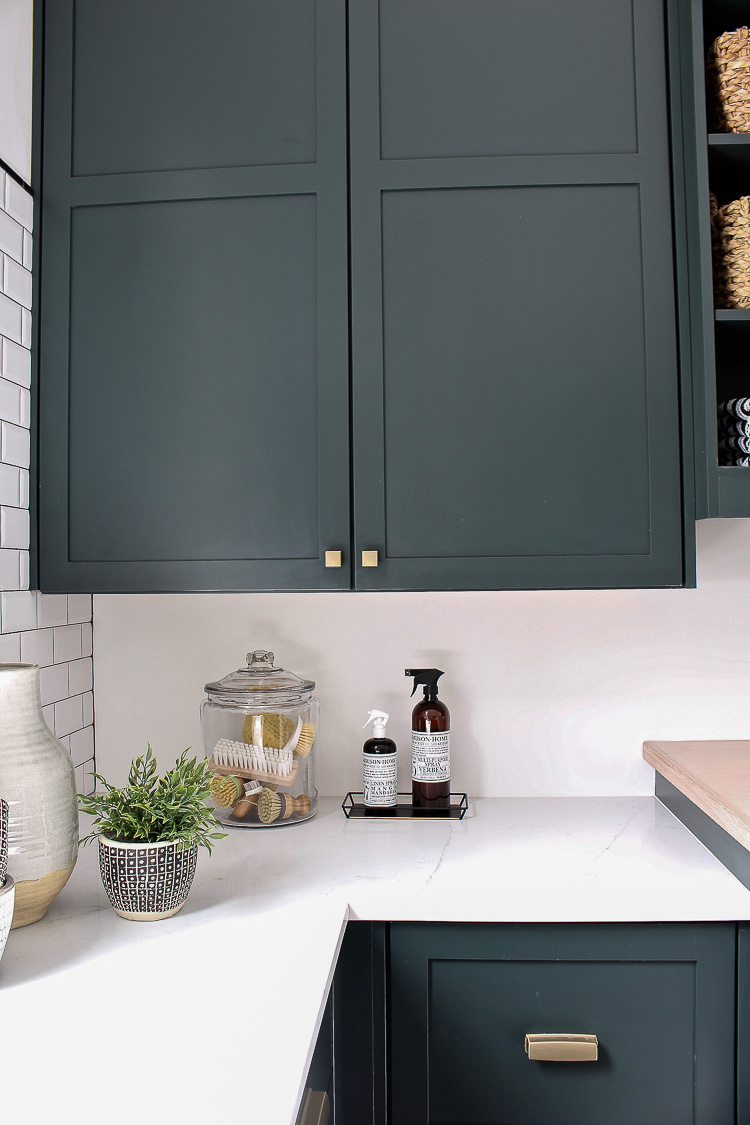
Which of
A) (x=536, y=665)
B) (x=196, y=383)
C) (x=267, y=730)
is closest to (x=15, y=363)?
(x=196, y=383)

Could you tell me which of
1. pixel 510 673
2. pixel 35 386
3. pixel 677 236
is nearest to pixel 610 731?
pixel 510 673

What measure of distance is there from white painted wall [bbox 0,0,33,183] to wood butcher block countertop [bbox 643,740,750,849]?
5.34ft

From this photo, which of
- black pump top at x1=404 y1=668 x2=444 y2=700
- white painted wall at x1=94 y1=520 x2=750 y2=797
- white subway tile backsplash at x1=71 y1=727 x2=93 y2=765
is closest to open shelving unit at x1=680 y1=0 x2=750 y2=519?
white painted wall at x1=94 y1=520 x2=750 y2=797

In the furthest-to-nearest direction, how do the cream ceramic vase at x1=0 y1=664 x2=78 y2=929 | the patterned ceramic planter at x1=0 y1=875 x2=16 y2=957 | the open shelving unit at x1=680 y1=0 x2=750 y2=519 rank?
the open shelving unit at x1=680 y1=0 x2=750 y2=519, the cream ceramic vase at x1=0 y1=664 x2=78 y2=929, the patterned ceramic planter at x1=0 y1=875 x2=16 y2=957

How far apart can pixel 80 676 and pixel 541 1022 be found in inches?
44.0

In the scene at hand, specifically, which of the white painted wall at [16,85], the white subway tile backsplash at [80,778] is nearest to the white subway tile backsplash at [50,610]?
the white subway tile backsplash at [80,778]

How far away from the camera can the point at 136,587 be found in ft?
4.59

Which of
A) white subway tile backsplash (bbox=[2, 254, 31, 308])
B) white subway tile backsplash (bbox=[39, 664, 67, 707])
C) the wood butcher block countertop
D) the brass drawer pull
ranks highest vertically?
white subway tile backsplash (bbox=[2, 254, 31, 308])

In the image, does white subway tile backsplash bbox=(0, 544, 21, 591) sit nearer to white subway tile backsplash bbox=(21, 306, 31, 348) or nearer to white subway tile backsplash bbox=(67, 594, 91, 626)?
white subway tile backsplash bbox=(67, 594, 91, 626)

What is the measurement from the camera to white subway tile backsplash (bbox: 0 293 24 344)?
53.5 inches

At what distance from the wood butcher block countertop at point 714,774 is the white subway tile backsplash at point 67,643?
4.02 feet

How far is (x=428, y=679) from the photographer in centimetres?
155

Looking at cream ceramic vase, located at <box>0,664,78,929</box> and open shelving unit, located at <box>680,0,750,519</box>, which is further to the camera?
open shelving unit, located at <box>680,0,750,519</box>

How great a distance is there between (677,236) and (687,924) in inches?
45.0
